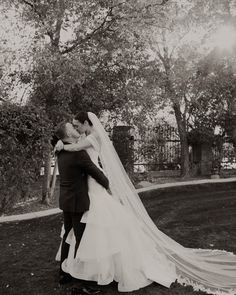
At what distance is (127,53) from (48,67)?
390 cm

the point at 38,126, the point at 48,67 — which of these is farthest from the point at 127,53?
the point at 38,126

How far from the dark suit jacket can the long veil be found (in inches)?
21.4

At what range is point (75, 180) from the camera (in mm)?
6008

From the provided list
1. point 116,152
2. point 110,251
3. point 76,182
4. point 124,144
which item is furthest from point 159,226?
point 124,144

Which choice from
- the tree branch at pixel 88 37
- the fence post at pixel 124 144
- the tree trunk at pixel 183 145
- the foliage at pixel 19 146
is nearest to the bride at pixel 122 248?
the foliage at pixel 19 146

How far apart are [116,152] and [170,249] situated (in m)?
5.72

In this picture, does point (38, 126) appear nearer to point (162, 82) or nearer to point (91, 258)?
point (91, 258)

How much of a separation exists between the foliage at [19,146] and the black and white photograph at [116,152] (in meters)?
0.03

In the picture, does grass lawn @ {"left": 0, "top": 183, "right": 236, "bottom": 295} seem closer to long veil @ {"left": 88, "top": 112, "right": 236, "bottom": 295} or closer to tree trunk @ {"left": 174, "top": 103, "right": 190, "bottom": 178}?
long veil @ {"left": 88, "top": 112, "right": 236, "bottom": 295}

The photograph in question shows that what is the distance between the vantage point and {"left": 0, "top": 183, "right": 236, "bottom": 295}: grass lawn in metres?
6.06

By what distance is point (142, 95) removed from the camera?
1605 cm

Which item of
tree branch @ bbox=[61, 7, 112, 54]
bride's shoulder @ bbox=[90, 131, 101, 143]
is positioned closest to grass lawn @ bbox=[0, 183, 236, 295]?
bride's shoulder @ bbox=[90, 131, 101, 143]

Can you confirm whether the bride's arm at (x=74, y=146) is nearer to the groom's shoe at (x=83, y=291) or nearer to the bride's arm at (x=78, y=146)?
the bride's arm at (x=78, y=146)

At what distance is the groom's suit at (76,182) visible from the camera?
5965mm
